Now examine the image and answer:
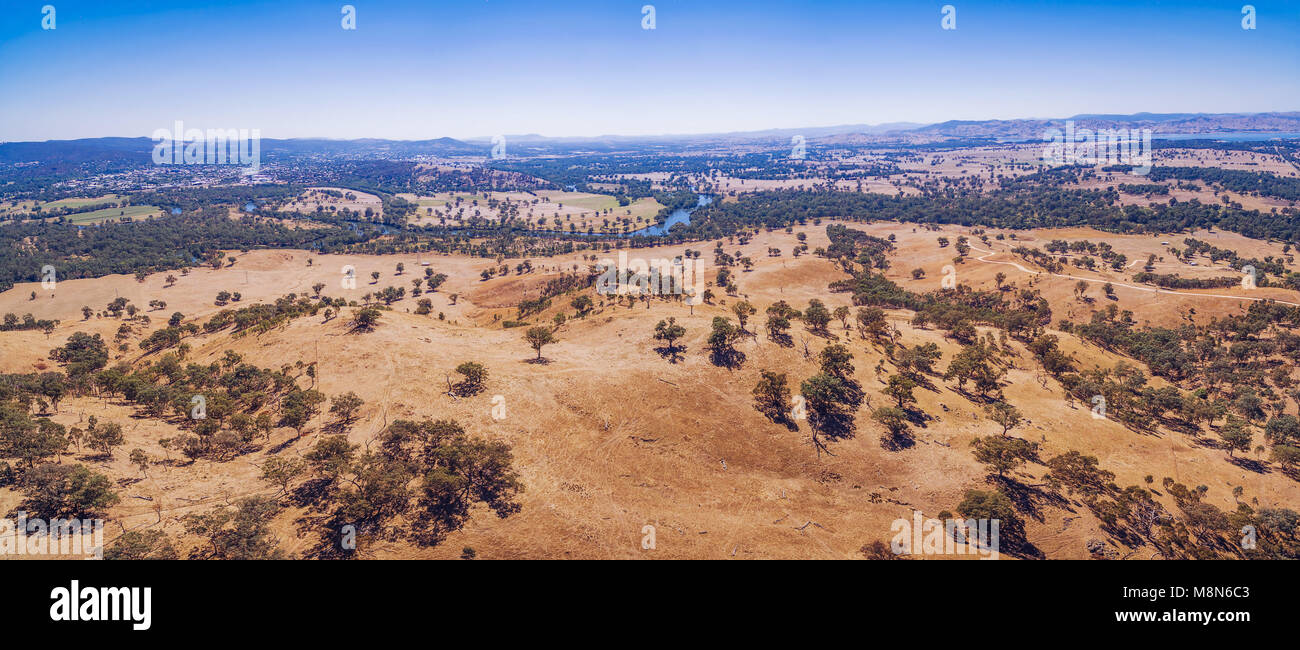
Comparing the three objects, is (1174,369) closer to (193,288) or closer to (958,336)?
(958,336)

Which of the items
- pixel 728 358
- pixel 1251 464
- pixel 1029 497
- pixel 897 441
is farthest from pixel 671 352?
pixel 1251 464

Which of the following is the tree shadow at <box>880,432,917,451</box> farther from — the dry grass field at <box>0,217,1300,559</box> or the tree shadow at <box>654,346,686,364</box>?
the tree shadow at <box>654,346,686,364</box>

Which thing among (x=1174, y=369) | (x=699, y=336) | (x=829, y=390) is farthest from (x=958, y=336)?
(x=699, y=336)

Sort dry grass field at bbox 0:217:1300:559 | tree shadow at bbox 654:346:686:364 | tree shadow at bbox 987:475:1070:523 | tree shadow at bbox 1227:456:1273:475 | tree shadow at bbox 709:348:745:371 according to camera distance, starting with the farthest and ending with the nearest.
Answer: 1. tree shadow at bbox 654:346:686:364
2. tree shadow at bbox 709:348:745:371
3. tree shadow at bbox 1227:456:1273:475
4. tree shadow at bbox 987:475:1070:523
5. dry grass field at bbox 0:217:1300:559

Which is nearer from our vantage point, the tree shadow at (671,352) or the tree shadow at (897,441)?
the tree shadow at (897,441)

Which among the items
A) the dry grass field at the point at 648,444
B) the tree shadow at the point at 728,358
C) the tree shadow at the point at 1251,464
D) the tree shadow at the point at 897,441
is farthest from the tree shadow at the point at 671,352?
the tree shadow at the point at 1251,464

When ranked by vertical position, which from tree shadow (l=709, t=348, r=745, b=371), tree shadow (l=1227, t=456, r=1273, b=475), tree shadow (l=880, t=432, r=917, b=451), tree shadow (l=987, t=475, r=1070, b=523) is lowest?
tree shadow (l=987, t=475, r=1070, b=523)

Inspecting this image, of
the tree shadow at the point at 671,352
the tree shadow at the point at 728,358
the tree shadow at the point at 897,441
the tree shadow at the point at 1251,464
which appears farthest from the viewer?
the tree shadow at the point at 671,352

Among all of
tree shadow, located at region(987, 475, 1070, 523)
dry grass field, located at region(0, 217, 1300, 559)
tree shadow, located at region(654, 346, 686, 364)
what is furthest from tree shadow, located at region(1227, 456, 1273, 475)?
tree shadow, located at region(654, 346, 686, 364)

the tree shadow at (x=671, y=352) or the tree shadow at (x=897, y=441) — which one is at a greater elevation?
the tree shadow at (x=671, y=352)

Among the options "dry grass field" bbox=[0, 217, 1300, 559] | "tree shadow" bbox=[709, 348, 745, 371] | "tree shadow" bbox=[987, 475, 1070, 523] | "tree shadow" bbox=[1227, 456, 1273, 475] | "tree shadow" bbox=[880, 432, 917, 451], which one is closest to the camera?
"dry grass field" bbox=[0, 217, 1300, 559]

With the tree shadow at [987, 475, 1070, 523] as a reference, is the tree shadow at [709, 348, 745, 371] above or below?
above

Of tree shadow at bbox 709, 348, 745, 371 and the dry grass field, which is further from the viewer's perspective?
tree shadow at bbox 709, 348, 745, 371

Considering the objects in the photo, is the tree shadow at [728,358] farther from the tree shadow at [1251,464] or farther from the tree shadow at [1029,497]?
the tree shadow at [1251,464]
